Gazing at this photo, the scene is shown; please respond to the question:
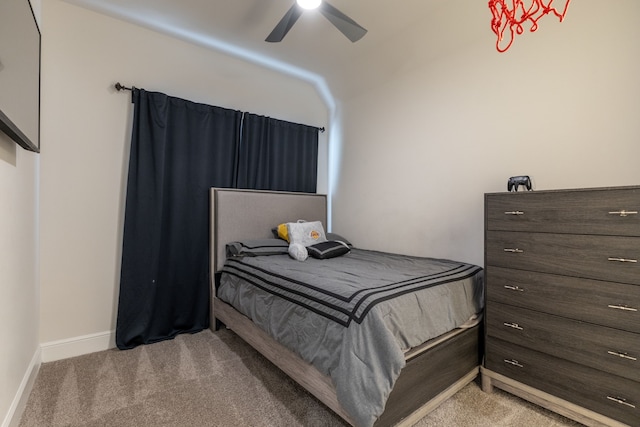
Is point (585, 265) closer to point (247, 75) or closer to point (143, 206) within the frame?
point (143, 206)

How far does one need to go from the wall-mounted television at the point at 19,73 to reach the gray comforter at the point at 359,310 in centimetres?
152

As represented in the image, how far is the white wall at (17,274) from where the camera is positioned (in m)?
1.40

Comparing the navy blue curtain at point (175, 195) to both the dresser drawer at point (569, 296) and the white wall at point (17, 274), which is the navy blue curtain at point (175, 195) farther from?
the dresser drawer at point (569, 296)

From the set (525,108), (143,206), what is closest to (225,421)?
(143,206)

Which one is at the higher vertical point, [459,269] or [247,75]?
[247,75]

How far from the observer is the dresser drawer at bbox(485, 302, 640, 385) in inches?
53.9

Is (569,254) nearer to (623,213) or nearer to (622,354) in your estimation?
(623,213)

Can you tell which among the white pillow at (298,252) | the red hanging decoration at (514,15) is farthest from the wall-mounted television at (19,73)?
the red hanging decoration at (514,15)

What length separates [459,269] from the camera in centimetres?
208

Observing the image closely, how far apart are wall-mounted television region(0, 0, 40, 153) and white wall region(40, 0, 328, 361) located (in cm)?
51

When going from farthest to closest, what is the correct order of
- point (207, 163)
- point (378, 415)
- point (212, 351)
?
point (207, 163), point (212, 351), point (378, 415)

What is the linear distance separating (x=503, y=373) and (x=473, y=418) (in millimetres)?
354

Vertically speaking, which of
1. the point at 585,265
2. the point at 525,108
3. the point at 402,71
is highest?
the point at 402,71

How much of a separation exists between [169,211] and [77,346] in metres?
1.26
